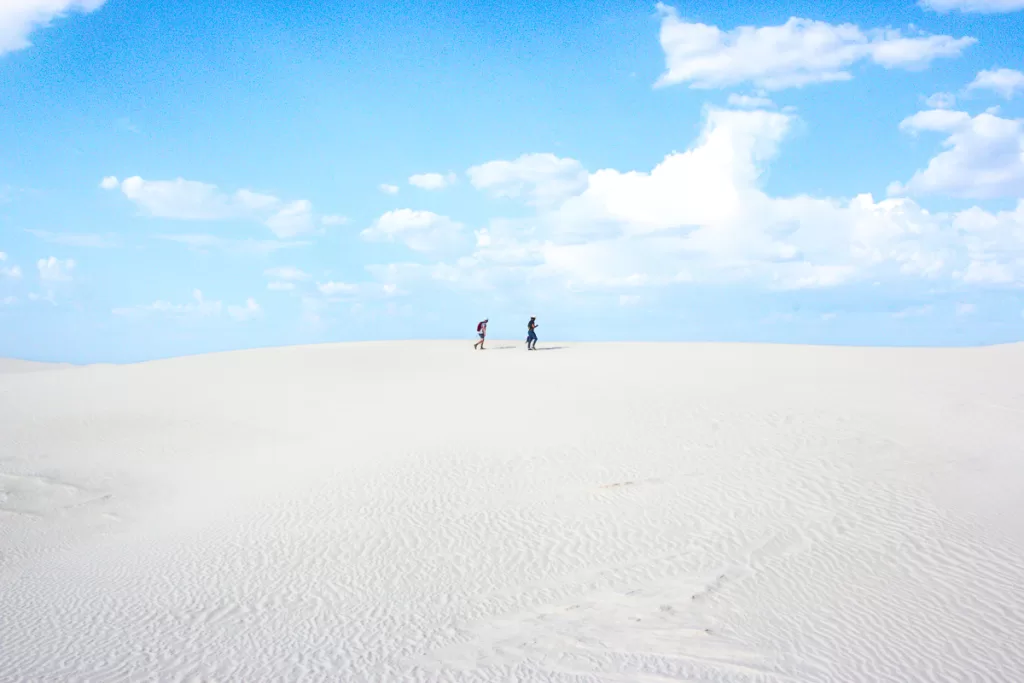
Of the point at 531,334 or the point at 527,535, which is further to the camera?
the point at 531,334

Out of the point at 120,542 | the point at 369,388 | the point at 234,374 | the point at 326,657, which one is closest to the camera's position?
the point at 326,657

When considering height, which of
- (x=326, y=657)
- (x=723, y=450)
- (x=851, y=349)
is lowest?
(x=326, y=657)

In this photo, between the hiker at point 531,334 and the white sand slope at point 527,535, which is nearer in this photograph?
the white sand slope at point 527,535

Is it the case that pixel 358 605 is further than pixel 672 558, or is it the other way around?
pixel 672 558

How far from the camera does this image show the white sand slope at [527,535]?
8.29 meters

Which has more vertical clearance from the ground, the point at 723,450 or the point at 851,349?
the point at 851,349

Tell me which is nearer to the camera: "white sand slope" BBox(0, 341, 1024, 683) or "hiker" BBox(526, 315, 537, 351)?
"white sand slope" BBox(0, 341, 1024, 683)

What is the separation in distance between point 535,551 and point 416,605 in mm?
2336

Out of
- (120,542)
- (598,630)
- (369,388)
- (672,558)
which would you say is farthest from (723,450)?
(369,388)

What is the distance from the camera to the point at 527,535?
12.0 meters

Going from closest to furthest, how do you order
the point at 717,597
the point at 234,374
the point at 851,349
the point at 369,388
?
the point at 717,597, the point at 369,388, the point at 234,374, the point at 851,349

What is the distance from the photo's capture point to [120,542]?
40.9ft

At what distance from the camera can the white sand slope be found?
8.29 metres

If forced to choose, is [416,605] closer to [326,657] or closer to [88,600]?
[326,657]
